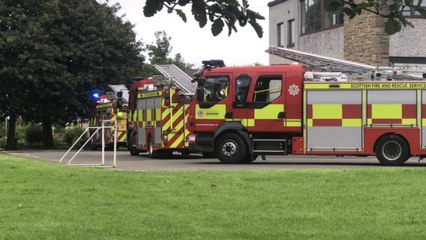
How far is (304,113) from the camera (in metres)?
16.0

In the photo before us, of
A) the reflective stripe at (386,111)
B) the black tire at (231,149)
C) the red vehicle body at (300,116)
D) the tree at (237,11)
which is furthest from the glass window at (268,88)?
the tree at (237,11)

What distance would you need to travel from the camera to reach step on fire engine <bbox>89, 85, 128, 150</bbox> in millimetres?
24734

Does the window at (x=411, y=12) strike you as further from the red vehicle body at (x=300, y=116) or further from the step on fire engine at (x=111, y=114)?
the step on fire engine at (x=111, y=114)

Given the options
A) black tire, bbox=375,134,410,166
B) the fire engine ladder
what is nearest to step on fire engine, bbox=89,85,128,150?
the fire engine ladder

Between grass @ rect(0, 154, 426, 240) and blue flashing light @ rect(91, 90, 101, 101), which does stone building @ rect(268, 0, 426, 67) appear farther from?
grass @ rect(0, 154, 426, 240)

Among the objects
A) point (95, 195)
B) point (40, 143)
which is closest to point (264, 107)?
point (95, 195)

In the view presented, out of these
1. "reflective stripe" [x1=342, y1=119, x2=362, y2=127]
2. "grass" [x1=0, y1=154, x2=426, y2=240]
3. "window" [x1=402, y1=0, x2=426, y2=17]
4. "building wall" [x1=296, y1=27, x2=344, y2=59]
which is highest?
"building wall" [x1=296, y1=27, x2=344, y2=59]

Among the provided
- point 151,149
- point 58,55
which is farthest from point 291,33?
point 151,149

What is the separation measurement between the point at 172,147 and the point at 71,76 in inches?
505

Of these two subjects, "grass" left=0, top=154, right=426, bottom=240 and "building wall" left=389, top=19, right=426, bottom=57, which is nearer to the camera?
"grass" left=0, top=154, right=426, bottom=240

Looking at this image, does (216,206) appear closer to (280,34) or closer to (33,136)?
(280,34)

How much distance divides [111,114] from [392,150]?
14.1 m

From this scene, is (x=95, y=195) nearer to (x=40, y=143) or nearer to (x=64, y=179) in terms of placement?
(x=64, y=179)

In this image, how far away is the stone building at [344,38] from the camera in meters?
24.7
